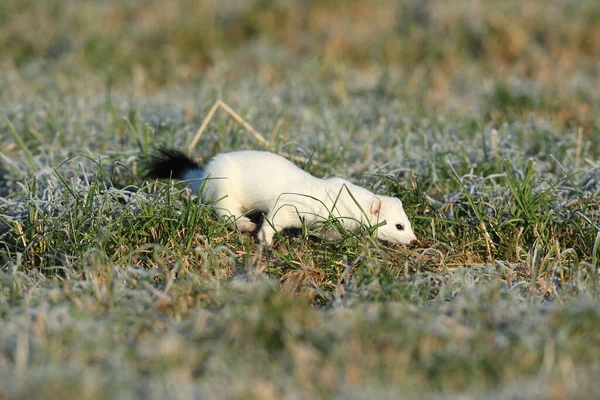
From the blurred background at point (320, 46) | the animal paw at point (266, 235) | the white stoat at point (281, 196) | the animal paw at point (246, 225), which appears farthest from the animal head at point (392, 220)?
the blurred background at point (320, 46)

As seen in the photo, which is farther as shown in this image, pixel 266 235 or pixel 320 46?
pixel 320 46

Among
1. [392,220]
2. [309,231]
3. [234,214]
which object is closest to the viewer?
[392,220]

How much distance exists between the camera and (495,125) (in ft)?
19.5

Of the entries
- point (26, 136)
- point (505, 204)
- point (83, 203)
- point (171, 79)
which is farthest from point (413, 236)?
point (171, 79)

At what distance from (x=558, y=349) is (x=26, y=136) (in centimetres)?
398

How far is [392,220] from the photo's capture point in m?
3.88

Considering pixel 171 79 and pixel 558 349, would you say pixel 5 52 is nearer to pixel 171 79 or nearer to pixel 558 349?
pixel 171 79

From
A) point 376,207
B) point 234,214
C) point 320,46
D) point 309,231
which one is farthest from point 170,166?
point 320,46

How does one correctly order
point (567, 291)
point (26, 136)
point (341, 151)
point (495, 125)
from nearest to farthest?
1. point (567, 291)
2. point (341, 151)
3. point (26, 136)
4. point (495, 125)

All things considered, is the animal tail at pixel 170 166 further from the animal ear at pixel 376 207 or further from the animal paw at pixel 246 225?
the animal ear at pixel 376 207

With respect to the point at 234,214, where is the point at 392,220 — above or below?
above

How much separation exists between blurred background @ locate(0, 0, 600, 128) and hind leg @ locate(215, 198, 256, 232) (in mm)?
2550

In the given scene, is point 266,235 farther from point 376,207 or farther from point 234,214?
point 376,207

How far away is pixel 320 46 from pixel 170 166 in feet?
14.2
